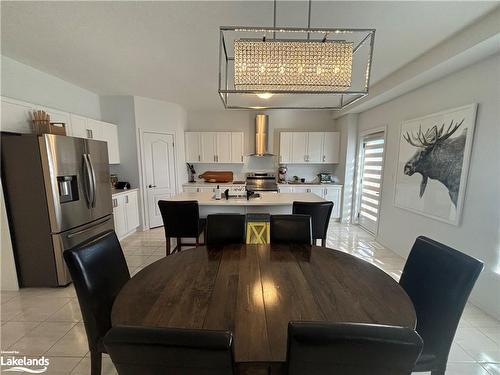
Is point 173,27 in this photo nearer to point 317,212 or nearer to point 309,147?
point 317,212

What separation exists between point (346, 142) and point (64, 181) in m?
4.92

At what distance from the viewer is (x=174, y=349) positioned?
0.58 m

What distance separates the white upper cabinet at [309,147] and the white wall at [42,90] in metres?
3.91

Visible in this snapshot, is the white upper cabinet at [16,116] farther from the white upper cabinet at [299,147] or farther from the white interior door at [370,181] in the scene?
the white interior door at [370,181]

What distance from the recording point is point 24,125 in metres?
2.58

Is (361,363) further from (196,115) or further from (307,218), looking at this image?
(196,115)

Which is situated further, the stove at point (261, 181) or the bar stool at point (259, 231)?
the stove at point (261, 181)

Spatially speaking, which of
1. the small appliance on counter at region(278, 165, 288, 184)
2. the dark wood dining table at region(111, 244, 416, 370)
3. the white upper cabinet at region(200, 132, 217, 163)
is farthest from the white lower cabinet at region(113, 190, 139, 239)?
the small appliance on counter at region(278, 165, 288, 184)

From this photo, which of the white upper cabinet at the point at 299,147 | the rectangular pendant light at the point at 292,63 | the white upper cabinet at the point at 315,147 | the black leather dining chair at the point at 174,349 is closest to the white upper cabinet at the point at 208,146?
the white upper cabinet at the point at 299,147

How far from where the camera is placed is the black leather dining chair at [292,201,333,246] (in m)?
2.56

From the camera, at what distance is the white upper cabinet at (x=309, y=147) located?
5.16 meters

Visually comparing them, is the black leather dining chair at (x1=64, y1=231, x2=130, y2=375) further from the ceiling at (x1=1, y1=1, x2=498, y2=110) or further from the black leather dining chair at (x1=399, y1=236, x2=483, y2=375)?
the ceiling at (x1=1, y1=1, x2=498, y2=110)

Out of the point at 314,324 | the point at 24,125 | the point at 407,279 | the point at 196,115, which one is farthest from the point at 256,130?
the point at 314,324

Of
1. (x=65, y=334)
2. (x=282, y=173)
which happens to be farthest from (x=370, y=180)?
(x=65, y=334)
